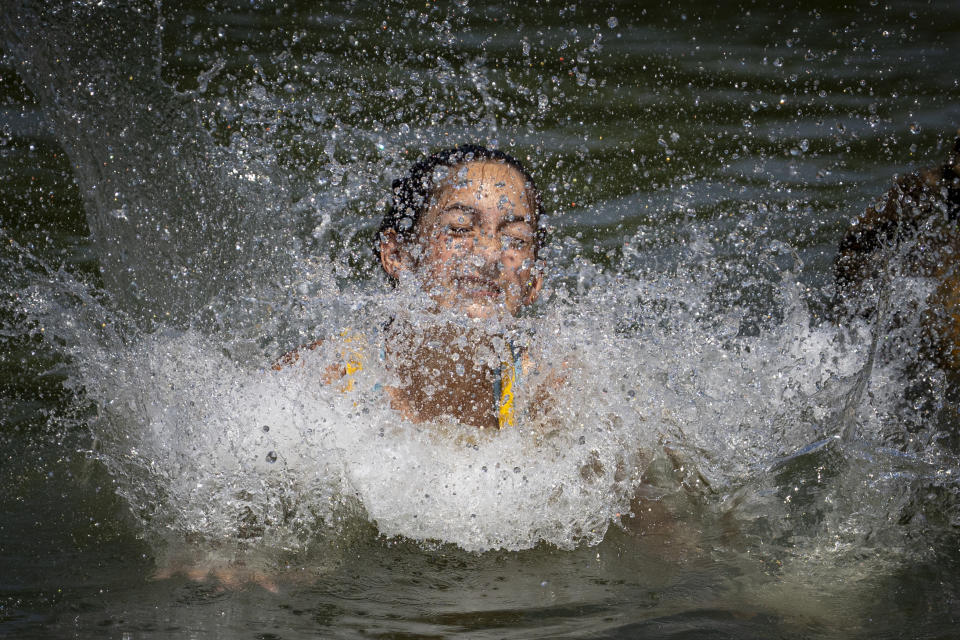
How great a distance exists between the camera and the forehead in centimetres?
281

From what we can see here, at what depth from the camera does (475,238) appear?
278 centimetres

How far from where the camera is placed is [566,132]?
548cm

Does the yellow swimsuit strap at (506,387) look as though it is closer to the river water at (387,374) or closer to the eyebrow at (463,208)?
the river water at (387,374)

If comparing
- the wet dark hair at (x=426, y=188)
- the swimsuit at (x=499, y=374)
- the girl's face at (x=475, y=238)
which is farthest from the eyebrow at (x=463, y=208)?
the swimsuit at (x=499, y=374)

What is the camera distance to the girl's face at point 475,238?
110 inches

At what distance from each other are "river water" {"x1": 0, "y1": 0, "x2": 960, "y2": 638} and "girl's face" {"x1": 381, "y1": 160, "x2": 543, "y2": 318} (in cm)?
16

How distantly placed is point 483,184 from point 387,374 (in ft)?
2.15

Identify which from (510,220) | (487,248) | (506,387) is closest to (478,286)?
(487,248)

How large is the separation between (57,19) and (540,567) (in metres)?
2.59

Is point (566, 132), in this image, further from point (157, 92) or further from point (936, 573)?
point (936, 573)

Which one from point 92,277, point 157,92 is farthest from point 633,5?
point 92,277

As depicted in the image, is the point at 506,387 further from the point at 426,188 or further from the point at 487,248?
the point at 426,188

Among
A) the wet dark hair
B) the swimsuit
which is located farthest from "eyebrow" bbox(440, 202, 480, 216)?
the swimsuit

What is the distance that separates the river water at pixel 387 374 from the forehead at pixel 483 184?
1.16 ft
